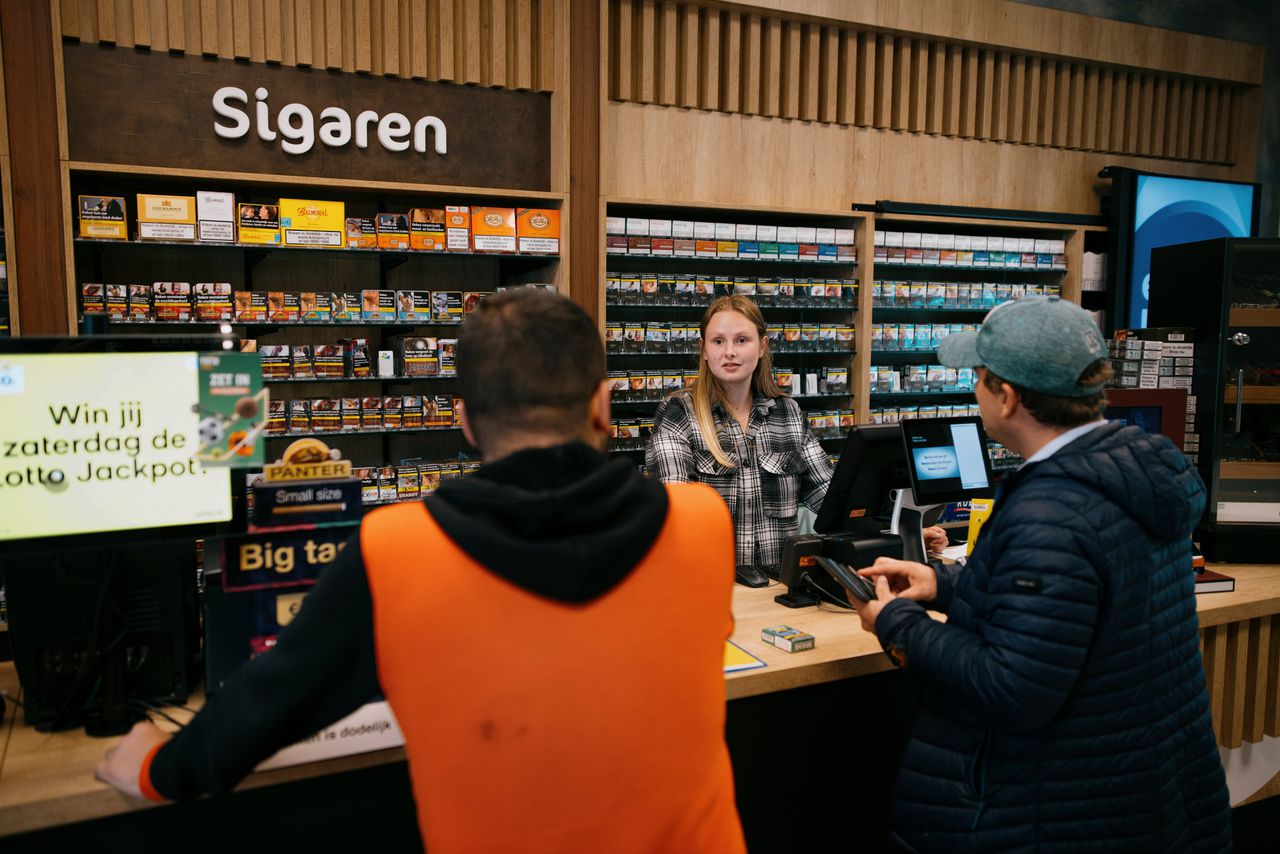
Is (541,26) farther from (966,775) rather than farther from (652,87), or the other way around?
(966,775)

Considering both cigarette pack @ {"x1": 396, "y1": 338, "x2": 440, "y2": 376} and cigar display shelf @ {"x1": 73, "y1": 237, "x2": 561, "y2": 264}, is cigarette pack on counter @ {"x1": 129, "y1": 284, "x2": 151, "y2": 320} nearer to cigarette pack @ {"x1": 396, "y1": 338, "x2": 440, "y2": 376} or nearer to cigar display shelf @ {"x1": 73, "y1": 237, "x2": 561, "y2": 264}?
cigar display shelf @ {"x1": 73, "y1": 237, "x2": 561, "y2": 264}

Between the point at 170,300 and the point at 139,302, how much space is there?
0.39ft

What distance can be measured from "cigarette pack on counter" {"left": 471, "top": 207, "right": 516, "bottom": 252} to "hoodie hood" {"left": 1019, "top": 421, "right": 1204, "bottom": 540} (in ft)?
11.0

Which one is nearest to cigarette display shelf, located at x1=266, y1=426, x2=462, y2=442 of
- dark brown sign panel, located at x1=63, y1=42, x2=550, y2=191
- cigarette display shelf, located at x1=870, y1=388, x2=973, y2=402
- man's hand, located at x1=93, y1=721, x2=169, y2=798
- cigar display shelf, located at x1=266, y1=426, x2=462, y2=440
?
cigar display shelf, located at x1=266, y1=426, x2=462, y2=440

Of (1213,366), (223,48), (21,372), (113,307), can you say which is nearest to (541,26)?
(223,48)

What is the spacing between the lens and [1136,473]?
146cm

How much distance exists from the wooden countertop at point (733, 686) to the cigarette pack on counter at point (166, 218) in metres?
2.45

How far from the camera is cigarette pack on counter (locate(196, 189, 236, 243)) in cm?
386

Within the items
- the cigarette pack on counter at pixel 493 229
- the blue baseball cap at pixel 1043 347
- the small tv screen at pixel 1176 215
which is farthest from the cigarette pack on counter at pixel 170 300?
the small tv screen at pixel 1176 215

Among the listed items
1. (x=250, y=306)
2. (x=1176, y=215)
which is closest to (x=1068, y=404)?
(x=250, y=306)

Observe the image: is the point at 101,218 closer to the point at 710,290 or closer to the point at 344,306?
the point at 344,306

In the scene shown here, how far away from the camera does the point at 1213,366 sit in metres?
3.08

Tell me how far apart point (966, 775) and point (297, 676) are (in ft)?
3.82

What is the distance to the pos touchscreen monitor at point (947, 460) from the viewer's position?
93.0 inches
